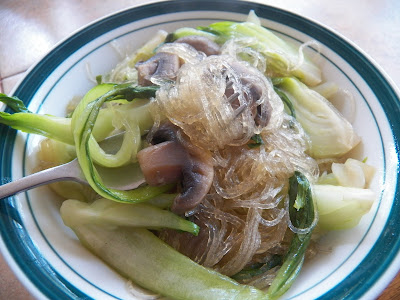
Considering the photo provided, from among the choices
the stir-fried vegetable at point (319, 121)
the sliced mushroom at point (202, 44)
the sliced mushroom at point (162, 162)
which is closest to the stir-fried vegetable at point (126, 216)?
the sliced mushroom at point (162, 162)

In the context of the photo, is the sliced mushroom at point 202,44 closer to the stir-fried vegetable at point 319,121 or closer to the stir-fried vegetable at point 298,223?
the stir-fried vegetable at point 319,121

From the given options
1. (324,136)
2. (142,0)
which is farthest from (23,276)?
(142,0)

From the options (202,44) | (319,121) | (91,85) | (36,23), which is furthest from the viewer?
(36,23)

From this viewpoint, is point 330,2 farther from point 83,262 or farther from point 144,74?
point 83,262

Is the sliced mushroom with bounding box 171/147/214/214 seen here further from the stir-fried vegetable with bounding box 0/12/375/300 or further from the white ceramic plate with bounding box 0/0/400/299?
the white ceramic plate with bounding box 0/0/400/299

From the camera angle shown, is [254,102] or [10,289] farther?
[10,289]

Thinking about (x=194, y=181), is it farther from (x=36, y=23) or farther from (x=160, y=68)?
(x=36, y=23)

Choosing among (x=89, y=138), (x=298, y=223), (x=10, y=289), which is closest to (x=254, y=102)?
(x=298, y=223)
